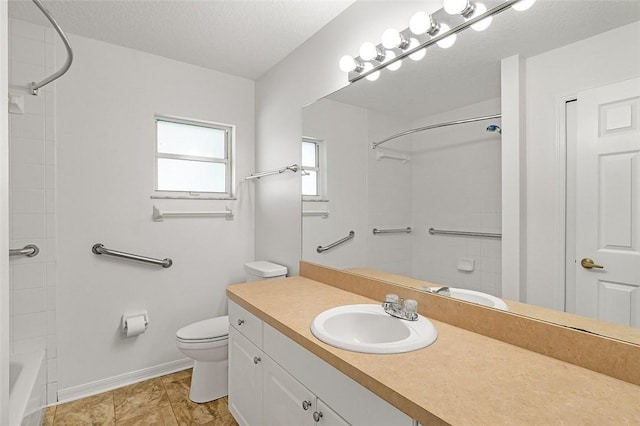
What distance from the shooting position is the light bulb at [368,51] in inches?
65.2

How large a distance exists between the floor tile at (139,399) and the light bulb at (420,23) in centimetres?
250

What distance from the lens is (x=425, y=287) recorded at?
1431 millimetres

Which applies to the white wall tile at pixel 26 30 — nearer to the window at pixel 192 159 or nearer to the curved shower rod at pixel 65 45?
the curved shower rod at pixel 65 45

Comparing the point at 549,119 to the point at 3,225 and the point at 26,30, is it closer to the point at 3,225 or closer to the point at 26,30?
the point at 3,225

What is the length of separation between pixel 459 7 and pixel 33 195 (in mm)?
2491

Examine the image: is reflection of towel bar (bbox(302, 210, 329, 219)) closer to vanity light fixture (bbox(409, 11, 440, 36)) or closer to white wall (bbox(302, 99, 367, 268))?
white wall (bbox(302, 99, 367, 268))

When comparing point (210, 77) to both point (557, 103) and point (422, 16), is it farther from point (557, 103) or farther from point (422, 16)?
point (557, 103)

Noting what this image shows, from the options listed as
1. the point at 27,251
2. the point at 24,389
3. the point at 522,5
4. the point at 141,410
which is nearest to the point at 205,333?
the point at 141,410

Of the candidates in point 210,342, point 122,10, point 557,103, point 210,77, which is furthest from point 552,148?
point 210,77

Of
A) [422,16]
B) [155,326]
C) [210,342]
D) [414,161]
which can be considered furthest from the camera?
[155,326]

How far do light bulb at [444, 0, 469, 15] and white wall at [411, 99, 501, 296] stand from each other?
0.37 m

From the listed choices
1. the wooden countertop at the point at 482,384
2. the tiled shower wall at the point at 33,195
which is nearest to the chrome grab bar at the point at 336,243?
the wooden countertop at the point at 482,384

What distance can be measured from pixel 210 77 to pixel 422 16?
186 centimetres

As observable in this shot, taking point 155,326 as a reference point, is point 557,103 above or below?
above
